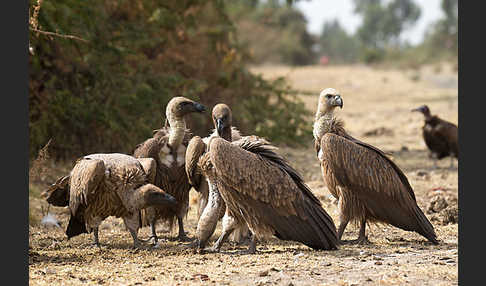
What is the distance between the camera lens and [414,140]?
48.5ft

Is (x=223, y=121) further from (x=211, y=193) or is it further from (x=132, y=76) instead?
(x=132, y=76)

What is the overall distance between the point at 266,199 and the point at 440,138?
6.43 m

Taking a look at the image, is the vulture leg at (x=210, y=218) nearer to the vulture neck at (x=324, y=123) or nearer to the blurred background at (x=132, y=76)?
the vulture neck at (x=324, y=123)

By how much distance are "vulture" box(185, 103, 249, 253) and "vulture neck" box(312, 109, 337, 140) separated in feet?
2.59

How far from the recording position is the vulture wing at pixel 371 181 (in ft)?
20.5

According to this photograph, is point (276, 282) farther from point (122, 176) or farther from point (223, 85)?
point (223, 85)

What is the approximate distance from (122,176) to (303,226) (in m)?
1.58

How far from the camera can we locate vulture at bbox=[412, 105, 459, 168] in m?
11.5

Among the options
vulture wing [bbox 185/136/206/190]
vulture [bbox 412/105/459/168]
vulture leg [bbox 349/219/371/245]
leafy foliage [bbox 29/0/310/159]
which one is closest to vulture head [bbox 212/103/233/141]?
vulture wing [bbox 185/136/206/190]

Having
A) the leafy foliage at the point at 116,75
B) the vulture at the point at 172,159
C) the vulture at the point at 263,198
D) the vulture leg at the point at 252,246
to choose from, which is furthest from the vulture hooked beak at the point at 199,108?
the leafy foliage at the point at 116,75

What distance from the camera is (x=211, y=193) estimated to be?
625cm

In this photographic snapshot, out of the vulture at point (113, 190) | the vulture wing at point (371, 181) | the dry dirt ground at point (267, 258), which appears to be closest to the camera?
the dry dirt ground at point (267, 258)

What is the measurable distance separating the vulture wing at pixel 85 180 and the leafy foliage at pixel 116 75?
3519mm

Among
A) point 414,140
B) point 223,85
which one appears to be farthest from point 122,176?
point 414,140
